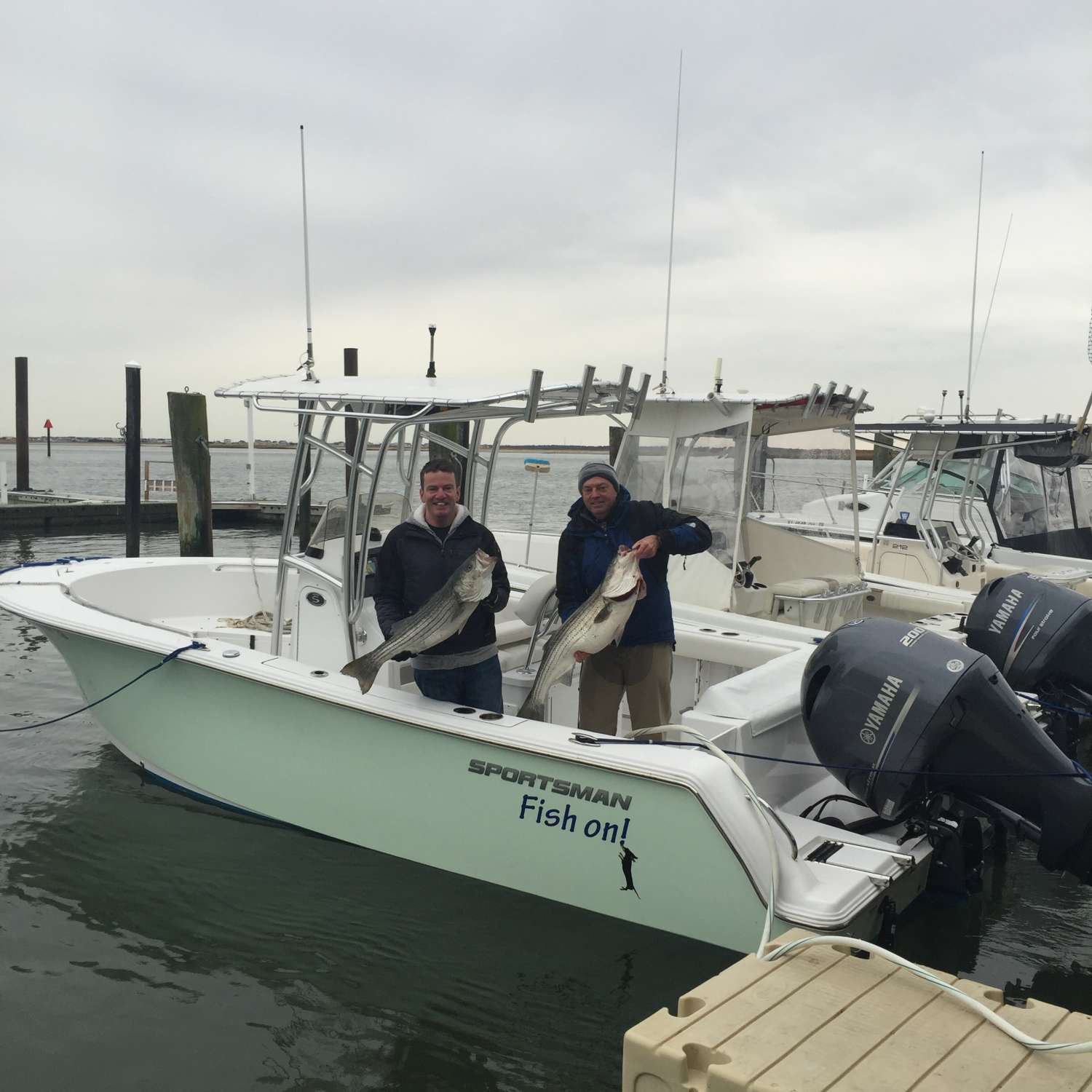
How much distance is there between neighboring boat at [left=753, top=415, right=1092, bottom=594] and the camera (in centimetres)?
1009

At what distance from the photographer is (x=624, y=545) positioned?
4.49 m

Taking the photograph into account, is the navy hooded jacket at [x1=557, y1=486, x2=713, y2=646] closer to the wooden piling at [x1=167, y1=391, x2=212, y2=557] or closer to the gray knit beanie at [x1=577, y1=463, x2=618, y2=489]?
the gray knit beanie at [x1=577, y1=463, x2=618, y2=489]

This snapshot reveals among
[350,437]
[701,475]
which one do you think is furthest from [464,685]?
[701,475]

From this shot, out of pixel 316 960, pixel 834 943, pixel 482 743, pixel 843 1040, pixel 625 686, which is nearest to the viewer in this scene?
pixel 843 1040

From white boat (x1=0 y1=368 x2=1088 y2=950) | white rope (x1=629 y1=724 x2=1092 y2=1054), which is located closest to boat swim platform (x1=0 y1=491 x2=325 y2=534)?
white boat (x1=0 y1=368 x2=1088 y2=950)

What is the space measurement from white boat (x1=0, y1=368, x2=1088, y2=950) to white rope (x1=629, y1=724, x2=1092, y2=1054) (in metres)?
0.02

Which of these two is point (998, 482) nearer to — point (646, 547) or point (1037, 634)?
point (1037, 634)

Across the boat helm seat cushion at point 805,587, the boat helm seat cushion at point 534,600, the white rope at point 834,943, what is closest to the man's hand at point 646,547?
the white rope at point 834,943

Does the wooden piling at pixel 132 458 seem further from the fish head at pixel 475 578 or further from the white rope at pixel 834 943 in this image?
the white rope at pixel 834 943

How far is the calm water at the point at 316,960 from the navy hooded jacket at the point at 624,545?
137 centimetres

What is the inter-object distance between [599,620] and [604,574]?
19.2 inches

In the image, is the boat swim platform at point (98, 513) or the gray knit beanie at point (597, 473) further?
the boat swim platform at point (98, 513)

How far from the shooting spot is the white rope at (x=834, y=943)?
2533 millimetres

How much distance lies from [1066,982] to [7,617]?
10785 mm
